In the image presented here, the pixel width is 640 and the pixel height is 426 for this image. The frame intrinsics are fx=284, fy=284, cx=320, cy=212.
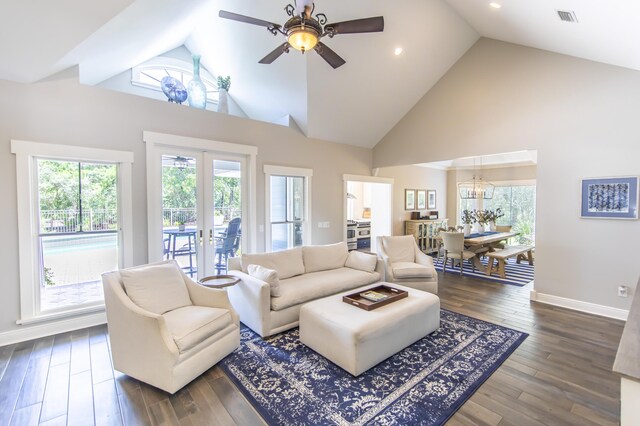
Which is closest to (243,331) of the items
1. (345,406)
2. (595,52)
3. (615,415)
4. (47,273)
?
(345,406)

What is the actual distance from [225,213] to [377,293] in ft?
8.84

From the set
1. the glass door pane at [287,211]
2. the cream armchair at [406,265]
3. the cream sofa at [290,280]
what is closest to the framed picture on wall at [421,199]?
the cream armchair at [406,265]

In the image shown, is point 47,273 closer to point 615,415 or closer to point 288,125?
point 288,125

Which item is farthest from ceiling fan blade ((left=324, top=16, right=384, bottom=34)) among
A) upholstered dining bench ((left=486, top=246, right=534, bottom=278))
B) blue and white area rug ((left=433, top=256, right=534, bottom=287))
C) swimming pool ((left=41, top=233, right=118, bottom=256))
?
blue and white area rug ((left=433, top=256, right=534, bottom=287))

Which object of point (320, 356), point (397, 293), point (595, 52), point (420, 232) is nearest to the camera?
point (320, 356)

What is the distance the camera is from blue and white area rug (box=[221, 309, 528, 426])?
2.03 m

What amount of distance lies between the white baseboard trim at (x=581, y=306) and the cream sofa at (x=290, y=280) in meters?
2.43

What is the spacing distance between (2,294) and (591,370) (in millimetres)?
5816

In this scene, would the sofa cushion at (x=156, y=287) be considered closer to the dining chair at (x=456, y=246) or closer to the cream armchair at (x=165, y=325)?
the cream armchair at (x=165, y=325)

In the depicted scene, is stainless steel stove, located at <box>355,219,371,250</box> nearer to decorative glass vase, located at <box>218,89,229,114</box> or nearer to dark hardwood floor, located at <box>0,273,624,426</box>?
decorative glass vase, located at <box>218,89,229,114</box>

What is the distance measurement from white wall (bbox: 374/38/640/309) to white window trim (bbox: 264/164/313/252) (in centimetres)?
285

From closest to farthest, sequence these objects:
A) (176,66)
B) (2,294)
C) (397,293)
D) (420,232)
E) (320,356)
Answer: (320,356) → (2,294) → (397,293) → (176,66) → (420,232)

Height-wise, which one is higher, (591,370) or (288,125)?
(288,125)

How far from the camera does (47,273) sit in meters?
3.28
